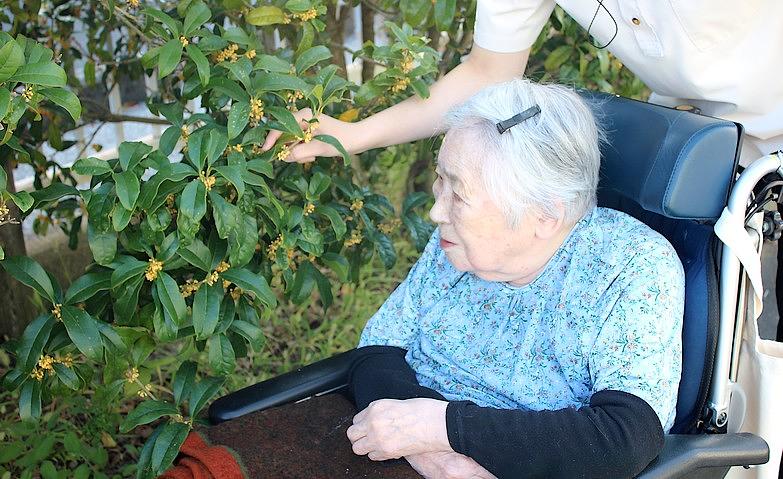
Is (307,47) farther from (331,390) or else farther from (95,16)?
(95,16)

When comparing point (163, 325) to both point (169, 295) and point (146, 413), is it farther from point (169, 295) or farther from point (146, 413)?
point (146, 413)

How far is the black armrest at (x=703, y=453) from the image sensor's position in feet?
5.86

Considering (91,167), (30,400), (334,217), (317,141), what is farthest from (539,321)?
(30,400)

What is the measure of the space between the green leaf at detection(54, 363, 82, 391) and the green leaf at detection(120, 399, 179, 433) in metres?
0.14

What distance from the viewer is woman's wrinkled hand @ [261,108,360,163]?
210cm

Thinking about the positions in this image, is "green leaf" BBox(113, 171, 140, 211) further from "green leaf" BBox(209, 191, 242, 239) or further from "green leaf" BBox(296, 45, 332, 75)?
"green leaf" BBox(296, 45, 332, 75)

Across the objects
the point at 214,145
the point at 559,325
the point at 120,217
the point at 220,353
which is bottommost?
the point at 220,353

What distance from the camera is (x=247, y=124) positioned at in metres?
2.12

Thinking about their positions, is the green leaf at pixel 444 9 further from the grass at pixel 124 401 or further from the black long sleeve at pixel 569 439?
the black long sleeve at pixel 569 439

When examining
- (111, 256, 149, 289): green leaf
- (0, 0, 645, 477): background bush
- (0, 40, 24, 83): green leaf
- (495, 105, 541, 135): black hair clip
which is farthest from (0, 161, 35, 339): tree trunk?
(495, 105, 541, 135): black hair clip

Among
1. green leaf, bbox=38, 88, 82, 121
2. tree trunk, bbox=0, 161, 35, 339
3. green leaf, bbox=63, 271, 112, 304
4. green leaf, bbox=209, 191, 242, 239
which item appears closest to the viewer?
green leaf, bbox=38, 88, 82, 121

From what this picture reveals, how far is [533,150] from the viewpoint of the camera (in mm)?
1881

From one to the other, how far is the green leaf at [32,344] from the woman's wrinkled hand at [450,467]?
32.4 inches

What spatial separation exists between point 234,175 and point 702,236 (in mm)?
976
